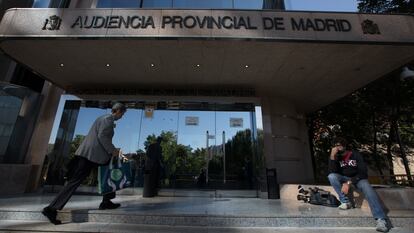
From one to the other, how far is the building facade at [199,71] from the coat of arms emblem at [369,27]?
0.08 meters

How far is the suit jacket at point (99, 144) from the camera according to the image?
14.8 feet

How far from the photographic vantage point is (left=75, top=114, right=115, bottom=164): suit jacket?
451 cm

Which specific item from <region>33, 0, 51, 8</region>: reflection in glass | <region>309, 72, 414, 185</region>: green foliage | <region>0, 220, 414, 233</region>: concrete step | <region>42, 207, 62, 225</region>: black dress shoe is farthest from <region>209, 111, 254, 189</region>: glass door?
<region>33, 0, 51, 8</region>: reflection in glass

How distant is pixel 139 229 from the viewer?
14.0ft

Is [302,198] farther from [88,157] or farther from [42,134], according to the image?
[42,134]

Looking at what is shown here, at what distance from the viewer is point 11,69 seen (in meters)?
10.3

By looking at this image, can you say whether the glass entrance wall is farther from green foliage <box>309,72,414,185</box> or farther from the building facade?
green foliage <box>309,72,414,185</box>

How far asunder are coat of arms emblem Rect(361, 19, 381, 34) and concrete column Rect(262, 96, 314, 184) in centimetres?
455

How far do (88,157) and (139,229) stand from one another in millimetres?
1508

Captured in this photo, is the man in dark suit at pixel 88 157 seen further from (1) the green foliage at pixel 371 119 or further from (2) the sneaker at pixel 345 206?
(1) the green foliage at pixel 371 119

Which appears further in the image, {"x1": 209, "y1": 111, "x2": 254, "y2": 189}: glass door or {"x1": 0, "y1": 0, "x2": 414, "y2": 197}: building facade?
{"x1": 209, "y1": 111, "x2": 254, "y2": 189}: glass door

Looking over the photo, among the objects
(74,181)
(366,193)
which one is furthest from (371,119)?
(74,181)

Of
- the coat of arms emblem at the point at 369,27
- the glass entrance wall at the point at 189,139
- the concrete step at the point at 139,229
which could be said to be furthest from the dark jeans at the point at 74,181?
the coat of arms emblem at the point at 369,27

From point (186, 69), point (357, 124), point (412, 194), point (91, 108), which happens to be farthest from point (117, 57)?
point (357, 124)
